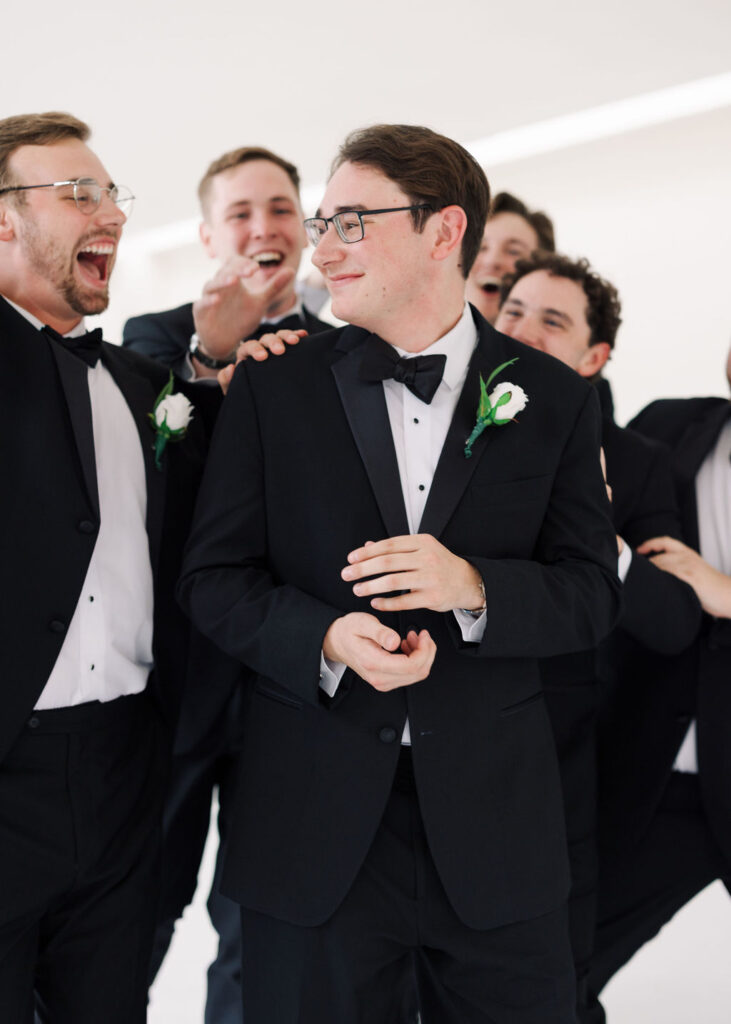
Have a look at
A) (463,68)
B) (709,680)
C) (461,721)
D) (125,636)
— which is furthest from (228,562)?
(463,68)

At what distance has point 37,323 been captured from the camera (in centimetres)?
229

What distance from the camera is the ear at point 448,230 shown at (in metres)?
2.20

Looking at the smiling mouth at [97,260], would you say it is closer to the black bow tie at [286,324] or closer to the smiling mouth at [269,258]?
the black bow tie at [286,324]

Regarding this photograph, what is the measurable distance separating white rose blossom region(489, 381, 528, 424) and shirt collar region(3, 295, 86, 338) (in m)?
1.00

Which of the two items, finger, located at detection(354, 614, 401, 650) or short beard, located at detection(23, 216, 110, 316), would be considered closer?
finger, located at detection(354, 614, 401, 650)

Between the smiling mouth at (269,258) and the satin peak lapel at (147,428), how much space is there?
1277mm

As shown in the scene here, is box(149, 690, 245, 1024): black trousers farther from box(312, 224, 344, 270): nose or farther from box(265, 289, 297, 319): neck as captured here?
box(265, 289, 297, 319): neck

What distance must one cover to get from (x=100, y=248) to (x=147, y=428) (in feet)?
1.46

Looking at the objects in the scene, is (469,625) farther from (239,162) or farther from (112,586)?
(239,162)

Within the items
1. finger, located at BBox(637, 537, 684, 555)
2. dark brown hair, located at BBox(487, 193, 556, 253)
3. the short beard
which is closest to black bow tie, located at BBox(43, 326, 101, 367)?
the short beard

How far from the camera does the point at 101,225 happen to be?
2391 millimetres

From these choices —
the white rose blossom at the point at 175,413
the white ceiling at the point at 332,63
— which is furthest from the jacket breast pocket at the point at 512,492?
the white ceiling at the point at 332,63

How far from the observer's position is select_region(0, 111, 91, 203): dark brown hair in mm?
2330

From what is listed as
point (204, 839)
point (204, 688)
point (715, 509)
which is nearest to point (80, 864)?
point (204, 688)
